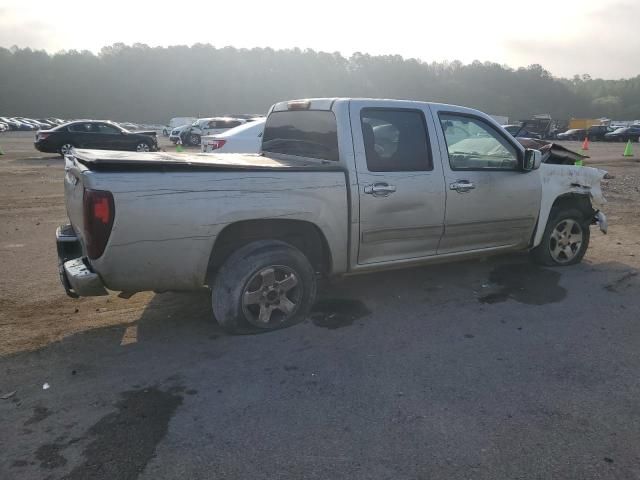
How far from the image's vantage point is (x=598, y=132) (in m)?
48.0

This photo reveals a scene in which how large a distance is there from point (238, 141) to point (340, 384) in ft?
26.4

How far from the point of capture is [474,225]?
4898mm

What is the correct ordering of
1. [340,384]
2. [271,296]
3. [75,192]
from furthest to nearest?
[271,296], [75,192], [340,384]

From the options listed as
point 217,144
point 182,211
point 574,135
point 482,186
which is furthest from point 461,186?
point 574,135

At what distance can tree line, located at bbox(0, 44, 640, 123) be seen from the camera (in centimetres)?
8519

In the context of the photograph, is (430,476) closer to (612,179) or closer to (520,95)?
(612,179)

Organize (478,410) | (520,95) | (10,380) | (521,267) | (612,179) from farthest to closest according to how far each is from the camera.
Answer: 1. (520,95)
2. (612,179)
3. (521,267)
4. (10,380)
5. (478,410)

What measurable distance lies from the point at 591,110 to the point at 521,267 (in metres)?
125

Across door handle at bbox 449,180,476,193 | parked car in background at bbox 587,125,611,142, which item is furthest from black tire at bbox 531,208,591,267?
parked car in background at bbox 587,125,611,142

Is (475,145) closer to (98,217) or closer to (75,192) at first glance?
(98,217)

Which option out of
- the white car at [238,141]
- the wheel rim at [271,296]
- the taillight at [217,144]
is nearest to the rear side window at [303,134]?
the wheel rim at [271,296]

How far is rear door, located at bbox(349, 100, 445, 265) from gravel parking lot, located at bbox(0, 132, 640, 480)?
62 centimetres

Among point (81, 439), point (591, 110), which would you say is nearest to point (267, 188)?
point (81, 439)

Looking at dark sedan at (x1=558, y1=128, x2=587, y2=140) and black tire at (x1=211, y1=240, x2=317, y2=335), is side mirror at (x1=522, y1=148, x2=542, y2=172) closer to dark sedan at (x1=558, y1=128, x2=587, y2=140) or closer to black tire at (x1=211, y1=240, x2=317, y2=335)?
A: black tire at (x1=211, y1=240, x2=317, y2=335)
